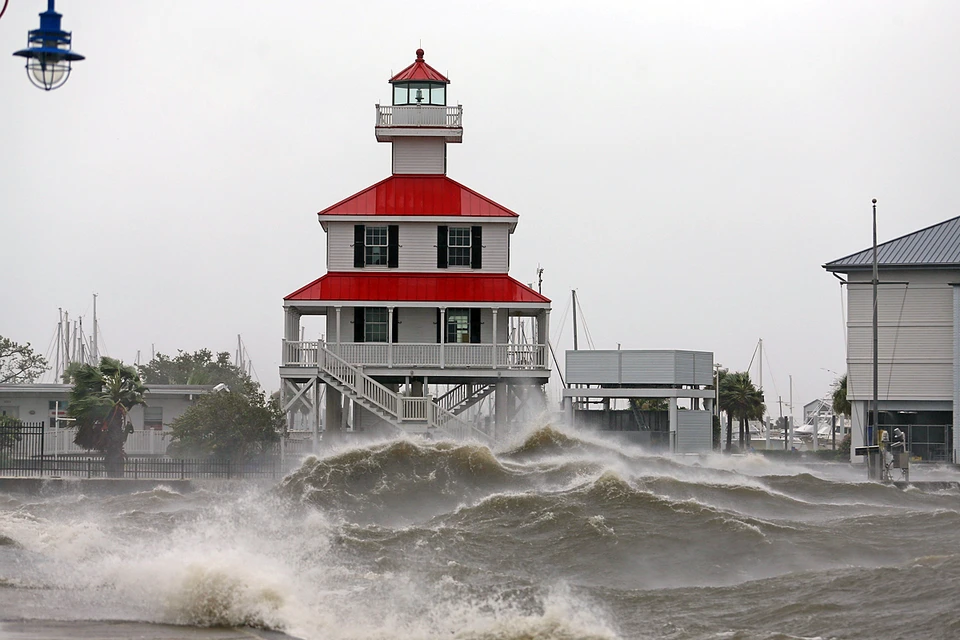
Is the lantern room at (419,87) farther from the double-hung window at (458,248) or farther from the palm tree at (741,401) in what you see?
the palm tree at (741,401)

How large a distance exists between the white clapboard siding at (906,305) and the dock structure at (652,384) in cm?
786

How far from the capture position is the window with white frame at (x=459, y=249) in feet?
150

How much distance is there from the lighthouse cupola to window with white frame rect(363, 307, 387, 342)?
5.88 meters

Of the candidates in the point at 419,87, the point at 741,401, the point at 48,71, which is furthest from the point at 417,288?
the point at 741,401

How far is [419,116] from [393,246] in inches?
210

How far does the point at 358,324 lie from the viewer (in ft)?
148

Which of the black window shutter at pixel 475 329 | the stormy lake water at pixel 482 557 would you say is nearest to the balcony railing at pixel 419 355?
the black window shutter at pixel 475 329

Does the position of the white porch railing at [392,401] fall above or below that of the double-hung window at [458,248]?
below

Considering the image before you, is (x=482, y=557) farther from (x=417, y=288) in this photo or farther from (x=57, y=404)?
(x=57, y=404)

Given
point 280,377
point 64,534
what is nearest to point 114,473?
point 280,377

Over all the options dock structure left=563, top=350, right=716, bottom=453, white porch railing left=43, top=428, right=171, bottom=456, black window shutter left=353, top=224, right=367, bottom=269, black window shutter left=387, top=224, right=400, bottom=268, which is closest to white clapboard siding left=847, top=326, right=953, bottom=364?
dock structure left=563, top=350, right=716, bottom=453

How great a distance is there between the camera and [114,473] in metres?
41.7

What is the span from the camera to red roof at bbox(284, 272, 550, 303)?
44.3m

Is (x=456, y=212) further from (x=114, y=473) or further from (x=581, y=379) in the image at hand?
(x=114, y=473)
